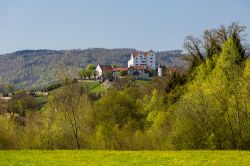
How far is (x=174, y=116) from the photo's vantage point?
39594 mm

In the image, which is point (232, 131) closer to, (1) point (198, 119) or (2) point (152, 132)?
(1) point (198, 119)

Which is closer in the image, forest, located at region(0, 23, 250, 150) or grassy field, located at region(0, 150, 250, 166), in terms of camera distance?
grassy field, located at region(0, 150, 250, 166)

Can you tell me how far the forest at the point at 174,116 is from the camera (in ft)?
114

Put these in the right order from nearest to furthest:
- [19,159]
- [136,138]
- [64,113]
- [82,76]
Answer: [19,159] < [136,138] < [64,113] < [82,76]

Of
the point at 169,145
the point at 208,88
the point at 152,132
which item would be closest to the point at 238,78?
the point at 208,88

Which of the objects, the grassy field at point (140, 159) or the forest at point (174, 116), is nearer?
the grassy field at point (140, 159)

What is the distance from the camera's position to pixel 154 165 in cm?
2047

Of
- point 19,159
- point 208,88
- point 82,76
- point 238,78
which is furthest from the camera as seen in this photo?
point 82,76

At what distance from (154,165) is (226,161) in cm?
375

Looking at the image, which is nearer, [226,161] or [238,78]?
[226,161]

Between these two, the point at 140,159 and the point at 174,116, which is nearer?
the point at 140,159

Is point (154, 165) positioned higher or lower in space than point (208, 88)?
lower

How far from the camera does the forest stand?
114 feet

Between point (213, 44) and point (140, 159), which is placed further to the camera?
point (213, 44)
